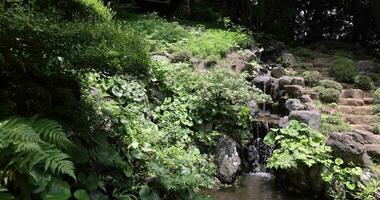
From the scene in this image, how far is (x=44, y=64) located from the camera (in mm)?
3623

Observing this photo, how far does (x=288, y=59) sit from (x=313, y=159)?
5891mm

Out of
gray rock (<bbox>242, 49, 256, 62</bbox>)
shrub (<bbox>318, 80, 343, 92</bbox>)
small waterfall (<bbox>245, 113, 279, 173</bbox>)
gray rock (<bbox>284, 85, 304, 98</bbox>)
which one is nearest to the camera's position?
small waterfall (<bbox>245, 113, 279, 173</bbox>)

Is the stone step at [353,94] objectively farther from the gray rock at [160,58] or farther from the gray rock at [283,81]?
the gray rock at [160,58]

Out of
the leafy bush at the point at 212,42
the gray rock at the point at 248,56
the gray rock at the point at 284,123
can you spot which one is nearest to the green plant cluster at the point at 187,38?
the leafy bush at the point at 212,42

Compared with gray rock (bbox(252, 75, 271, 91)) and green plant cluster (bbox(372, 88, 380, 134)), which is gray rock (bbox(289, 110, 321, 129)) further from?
gray rock (bbox(252, 75, 271, 91))

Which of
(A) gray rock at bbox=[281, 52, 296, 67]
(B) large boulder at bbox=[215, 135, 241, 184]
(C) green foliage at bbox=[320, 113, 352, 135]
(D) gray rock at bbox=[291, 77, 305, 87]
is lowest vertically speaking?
(B) large boulder at bbox=[215, 135, 241, 184]

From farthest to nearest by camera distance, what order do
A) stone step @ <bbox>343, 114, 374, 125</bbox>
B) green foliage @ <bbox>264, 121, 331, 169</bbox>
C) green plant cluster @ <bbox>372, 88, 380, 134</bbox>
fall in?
stone step @ <bbox>343, 114, 374, 125</bbox>, green plant cluster @ <bbox>372, 88, 380, 134</bbox>, green foliage @ <bbox>264, 121, 331, 169</bbox>

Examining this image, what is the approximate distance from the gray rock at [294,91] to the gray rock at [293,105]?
0.37 metres

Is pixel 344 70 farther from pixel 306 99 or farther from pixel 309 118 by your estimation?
pixel 309 118

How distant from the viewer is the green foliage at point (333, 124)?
23.7 feet

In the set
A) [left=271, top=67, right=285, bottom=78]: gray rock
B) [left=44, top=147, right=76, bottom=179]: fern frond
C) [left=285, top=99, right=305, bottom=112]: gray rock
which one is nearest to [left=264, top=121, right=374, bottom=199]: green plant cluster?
[left=285, top=99, right=305, bottom=112]: gray rock

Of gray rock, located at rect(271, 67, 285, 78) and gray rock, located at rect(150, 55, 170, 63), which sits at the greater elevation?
gray rock, located at rect(150, 55, 170, 63)

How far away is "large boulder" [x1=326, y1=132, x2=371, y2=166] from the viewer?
20.0 feet

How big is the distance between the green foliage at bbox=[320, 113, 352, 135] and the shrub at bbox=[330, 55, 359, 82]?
2.45m
